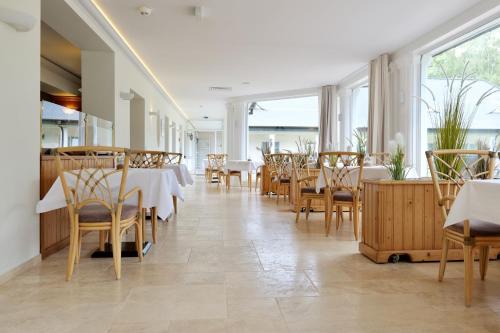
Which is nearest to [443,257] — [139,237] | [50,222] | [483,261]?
[483,261]

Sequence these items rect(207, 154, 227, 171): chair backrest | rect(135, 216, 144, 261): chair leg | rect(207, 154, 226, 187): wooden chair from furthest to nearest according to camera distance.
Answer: rect(207, 154, 227, 171): chair backrest
rect(207, 154, 226, 187): wooden chair
rect(135, 216, 144, 261): chair leg

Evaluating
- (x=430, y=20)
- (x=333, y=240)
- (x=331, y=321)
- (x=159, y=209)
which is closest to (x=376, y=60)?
(x=430, y=20)

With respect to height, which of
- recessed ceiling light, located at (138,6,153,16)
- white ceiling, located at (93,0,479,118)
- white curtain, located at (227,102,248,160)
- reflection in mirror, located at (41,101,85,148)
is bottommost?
reflection in mirror, located at (41,101,85,148)

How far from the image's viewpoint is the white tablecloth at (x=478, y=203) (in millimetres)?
1796

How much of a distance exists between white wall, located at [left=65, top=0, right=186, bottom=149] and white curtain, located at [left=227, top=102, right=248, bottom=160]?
276 cm

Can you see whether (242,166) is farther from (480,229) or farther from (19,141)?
(480,229)

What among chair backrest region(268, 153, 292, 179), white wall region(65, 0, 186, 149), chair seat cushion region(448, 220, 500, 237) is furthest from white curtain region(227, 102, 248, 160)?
chair seat cushion region(448, 220, 500, 237)

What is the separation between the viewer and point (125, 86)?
20.0 feet

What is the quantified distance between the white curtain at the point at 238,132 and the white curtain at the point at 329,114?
2.87 metres

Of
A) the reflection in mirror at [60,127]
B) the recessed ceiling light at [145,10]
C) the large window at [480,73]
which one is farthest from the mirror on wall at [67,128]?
the large window at [480,73]

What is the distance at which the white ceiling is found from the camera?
175 inches

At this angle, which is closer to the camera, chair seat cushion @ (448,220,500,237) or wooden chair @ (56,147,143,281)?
chair seat cushion @ (448,220,500,237)

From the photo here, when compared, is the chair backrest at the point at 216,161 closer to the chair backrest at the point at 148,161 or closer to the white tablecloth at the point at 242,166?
the white tablecloth at the point at 242,166

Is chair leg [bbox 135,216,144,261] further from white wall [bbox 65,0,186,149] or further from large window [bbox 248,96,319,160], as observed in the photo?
large window [bbox 248,96,319,160]
